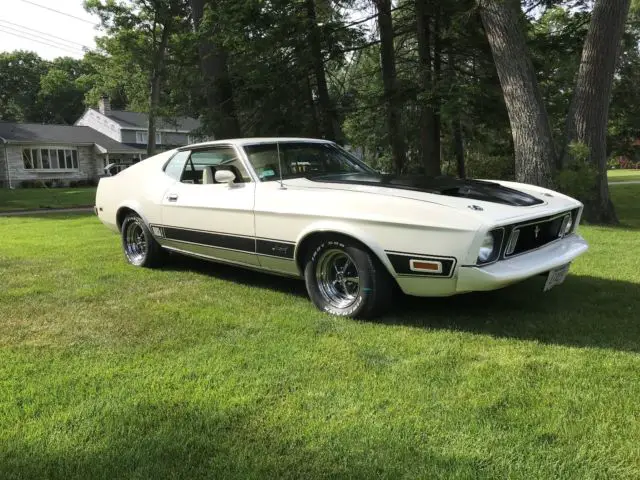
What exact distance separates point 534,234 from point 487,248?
0.68m

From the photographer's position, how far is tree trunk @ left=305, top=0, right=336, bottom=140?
40.4ft

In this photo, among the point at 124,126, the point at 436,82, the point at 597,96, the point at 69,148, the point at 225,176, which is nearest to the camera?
the point at 225,176

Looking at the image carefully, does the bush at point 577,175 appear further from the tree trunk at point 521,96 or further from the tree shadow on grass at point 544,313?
the tree shadow on grass at point 544,313

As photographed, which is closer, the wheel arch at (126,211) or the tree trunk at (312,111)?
the wheel arch at (126,211)

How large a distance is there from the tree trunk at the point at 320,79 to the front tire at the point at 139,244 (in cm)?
723

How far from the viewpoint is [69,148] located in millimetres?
39719

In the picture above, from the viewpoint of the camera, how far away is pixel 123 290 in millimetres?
5469

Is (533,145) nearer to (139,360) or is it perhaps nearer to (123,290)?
(123,290)

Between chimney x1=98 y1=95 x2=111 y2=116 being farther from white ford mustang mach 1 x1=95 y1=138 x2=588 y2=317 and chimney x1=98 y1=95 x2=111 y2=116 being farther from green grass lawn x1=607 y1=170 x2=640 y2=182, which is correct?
white ford mustang mach 1 x1=95 y1=138 x2=588 y2=317

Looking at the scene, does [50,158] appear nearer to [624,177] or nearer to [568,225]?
[624,177]

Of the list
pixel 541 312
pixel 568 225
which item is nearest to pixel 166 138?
pixel 568 225

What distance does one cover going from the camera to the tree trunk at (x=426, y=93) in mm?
12152

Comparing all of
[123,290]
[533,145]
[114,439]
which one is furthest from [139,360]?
[533,145]

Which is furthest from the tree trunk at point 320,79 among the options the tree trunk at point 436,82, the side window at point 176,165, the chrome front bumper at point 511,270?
the chrome front bumper at point 511,270
